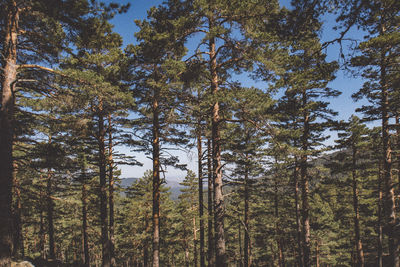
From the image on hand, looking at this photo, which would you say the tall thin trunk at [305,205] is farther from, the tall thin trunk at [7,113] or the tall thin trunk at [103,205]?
the tall thin trunk at [7,113]

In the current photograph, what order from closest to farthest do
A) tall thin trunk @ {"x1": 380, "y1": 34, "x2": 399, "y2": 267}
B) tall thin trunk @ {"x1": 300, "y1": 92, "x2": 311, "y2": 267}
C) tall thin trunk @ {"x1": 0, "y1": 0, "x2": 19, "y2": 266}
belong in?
tall thin trunk @ {"x1": 0, "y1": 0, "x2": 19, "y2": 266} → tall thin trunk @ {"x1": 380, "y1": 34, "x2": 399, "y2": 267} → tall thin trunk @ {"x1": 300, "y1": 92, "x2": 311, "y2": 267}

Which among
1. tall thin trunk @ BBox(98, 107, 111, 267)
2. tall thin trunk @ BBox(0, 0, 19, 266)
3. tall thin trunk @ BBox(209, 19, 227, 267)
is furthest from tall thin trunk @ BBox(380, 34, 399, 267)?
tall thin trunk @ BBox(0, 0, 19, 266)

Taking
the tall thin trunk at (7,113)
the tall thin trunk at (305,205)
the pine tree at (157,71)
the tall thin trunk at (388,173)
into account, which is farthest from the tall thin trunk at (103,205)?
the tall thin trunk at (388,173)

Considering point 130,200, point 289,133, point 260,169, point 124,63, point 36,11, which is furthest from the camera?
point 130,200

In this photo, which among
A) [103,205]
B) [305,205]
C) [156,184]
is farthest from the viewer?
[305,205]

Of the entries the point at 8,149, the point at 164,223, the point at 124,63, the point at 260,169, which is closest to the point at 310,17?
the point at 124,63

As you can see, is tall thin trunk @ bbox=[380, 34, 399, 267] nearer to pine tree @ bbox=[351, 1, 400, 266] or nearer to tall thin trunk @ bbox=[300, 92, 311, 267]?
pine tree @ bbox=[351, 1, 400, 266]

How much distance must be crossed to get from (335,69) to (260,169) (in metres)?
13.2

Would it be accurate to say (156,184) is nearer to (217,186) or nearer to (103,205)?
(217,186)

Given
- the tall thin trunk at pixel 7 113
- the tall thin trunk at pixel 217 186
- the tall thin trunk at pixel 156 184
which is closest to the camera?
the tall thin trunk at pixel 7 113

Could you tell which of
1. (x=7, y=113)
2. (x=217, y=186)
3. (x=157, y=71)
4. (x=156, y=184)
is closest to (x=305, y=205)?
(x=217, y=186)

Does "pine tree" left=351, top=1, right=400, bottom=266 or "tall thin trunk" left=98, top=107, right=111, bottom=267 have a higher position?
"pine tree" left=351, top=1, right=400, bottom=266

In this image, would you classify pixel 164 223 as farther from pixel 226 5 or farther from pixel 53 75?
pixel 226 5

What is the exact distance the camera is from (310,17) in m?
5.08
